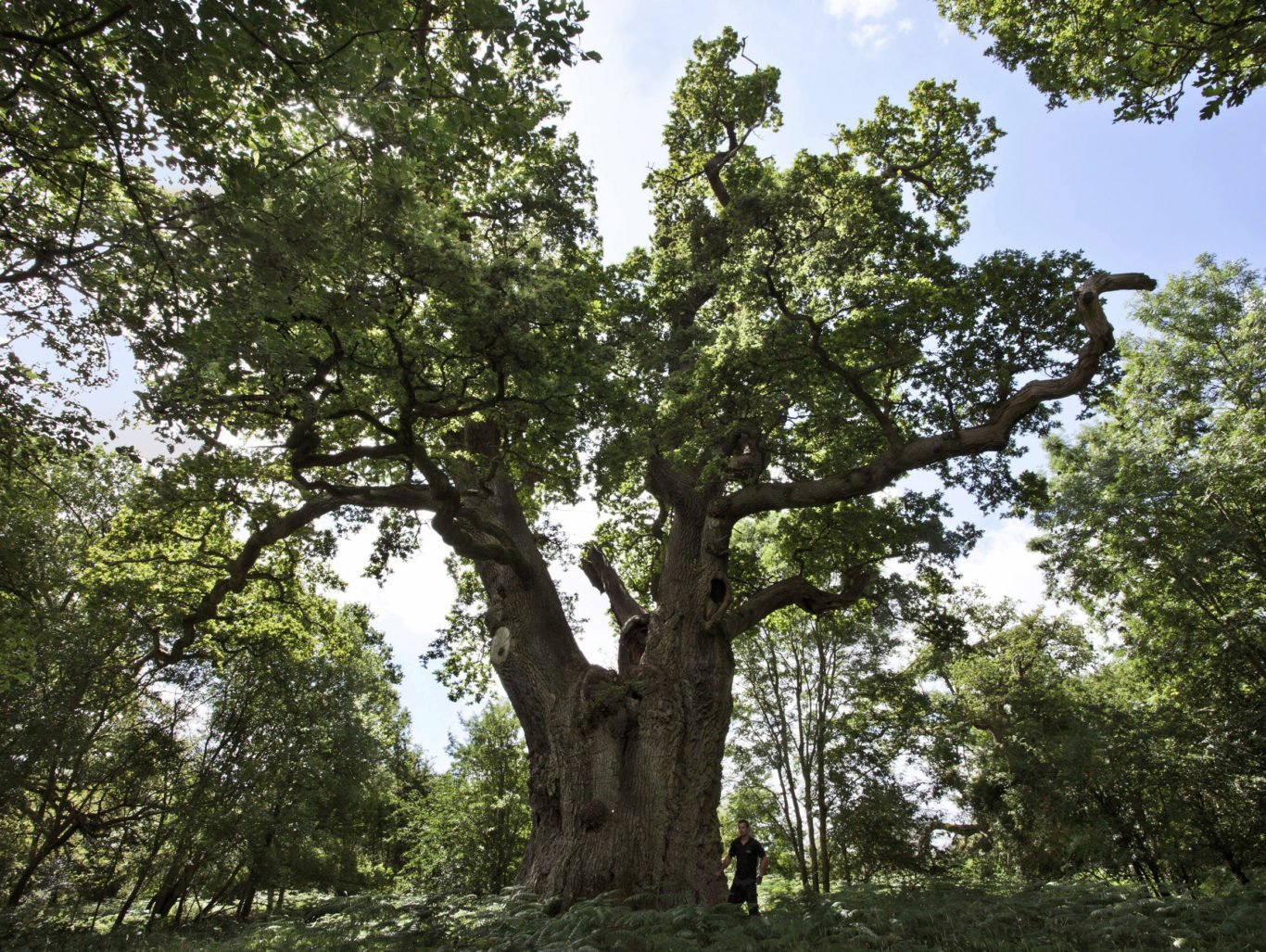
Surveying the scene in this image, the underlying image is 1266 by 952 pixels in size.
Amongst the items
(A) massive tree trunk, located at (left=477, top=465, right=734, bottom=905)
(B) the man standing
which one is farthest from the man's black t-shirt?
(A) massive tree trunk, located at (left=477, top=465, right=734, bottom=905)

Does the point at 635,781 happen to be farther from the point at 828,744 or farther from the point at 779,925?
the point at 828,744

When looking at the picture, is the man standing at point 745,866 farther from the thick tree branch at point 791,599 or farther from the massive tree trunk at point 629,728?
the thick tree branch at point 791,599

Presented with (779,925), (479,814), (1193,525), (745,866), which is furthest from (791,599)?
(479,814)

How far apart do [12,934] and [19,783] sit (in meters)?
4.15

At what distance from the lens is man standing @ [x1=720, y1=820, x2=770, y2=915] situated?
757 centimetres

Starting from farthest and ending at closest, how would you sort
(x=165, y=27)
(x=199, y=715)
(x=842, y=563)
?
(x=199, y=715), (x=842, y=563), (x=165, y=27)

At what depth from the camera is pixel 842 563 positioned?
11.2 meters

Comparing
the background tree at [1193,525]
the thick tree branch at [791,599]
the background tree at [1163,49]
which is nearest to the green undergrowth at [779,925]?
the thick tree branch at [791,599]

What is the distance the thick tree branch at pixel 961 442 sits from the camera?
259 inches

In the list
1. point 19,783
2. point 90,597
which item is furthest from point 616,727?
point 19,783

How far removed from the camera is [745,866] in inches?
301

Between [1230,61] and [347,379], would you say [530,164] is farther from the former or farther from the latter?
[1230,61]

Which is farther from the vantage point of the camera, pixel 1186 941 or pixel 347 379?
pixel 347 379

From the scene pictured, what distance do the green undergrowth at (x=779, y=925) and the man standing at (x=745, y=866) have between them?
1.19 metres
